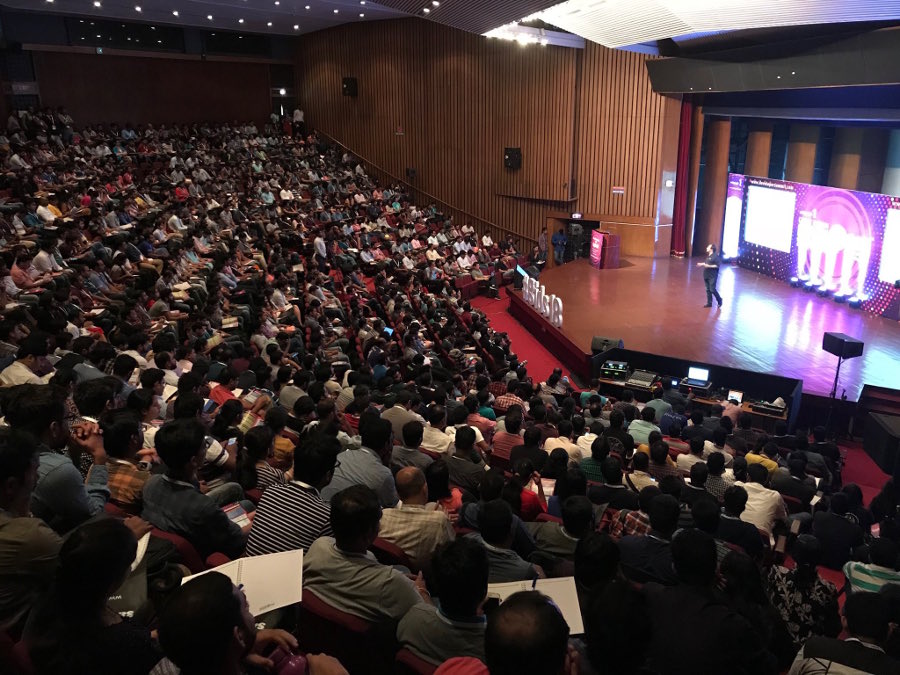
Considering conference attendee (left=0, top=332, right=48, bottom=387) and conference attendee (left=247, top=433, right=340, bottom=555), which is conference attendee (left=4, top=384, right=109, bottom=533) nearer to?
conference attendee (left=247, top=433, right=340, bottom=555)

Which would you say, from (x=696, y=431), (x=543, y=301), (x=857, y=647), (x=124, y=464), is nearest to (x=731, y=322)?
(x=543, y=301)

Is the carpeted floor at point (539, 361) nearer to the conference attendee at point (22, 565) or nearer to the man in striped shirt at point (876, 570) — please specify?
the man in striped shirt at point (876, 570)

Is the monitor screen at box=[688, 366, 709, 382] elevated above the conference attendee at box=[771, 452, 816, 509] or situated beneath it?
situated beneath

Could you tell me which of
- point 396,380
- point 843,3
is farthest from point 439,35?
point 396,380

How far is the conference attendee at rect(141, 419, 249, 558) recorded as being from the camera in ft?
8.32

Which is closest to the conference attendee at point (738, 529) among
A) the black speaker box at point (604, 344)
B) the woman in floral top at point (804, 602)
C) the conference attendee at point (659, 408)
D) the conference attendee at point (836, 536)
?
the woman in floral top at point (804, 602)

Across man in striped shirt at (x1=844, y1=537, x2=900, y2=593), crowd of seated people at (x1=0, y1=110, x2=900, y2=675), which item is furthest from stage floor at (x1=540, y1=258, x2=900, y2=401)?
man in striped shirt at (x1=844, y1=537, x2=900, y2=593)

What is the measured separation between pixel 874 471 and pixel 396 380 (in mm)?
5125

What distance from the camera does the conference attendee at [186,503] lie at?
2535 mm

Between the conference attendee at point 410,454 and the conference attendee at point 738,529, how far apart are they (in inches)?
66.4

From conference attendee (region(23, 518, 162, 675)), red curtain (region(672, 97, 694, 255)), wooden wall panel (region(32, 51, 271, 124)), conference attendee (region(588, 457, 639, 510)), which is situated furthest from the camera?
wooden wall panel (region(32, 51, 271, 124))

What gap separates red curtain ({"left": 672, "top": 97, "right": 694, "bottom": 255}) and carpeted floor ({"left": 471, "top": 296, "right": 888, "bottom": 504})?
4368mm

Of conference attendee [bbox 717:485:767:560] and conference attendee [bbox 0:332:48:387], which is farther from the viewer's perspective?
conference attendee [bbox 0:332:48:387]

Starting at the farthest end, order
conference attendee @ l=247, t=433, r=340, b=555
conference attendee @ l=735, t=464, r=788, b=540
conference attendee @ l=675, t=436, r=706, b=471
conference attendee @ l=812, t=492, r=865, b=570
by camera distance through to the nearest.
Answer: conference attendee @ l=675, t=436, r=706, b=471, conference attendee @ l=735, t=464, r=788, b=540, conference attendee @ l=812, t=492, r=865, b=570, conference attendee @ l=247, t=433, r=340, b=555
